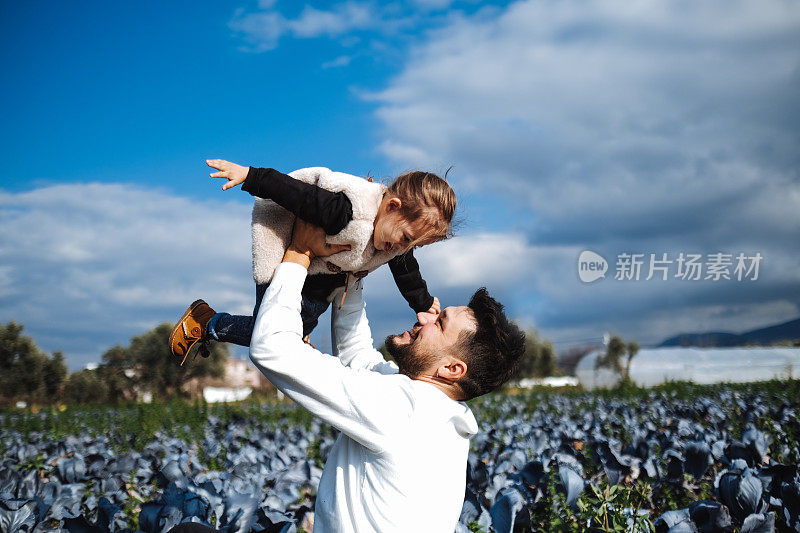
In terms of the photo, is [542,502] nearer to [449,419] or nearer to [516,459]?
[516,459]

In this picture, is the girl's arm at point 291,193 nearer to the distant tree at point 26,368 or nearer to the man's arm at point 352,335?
the man's arm at point 352,335

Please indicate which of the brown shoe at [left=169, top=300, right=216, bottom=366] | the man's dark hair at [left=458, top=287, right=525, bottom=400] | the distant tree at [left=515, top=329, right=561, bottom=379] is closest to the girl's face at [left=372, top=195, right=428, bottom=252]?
the man's dark hair at [left=458, top=287, right=525, bottom=400]

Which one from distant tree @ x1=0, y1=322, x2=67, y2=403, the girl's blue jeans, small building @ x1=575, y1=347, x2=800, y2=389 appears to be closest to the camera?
the girl's blue jeans

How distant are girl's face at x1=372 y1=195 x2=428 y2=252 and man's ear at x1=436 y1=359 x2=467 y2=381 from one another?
55 cm

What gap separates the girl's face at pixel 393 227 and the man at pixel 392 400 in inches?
10.1

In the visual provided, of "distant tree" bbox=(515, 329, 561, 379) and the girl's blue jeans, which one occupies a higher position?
"distant tree" bbox=(515, 329, 561, 379)

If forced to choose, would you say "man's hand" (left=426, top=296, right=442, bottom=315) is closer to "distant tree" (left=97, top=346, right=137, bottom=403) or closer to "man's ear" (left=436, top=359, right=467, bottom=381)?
"man's ear" (left=436, top=359, right=467, bottom=381)

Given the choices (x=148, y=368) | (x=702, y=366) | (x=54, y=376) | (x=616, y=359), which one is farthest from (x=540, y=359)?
(x=54, y=376)

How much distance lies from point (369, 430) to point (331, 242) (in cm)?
78

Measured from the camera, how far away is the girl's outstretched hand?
2.28 m

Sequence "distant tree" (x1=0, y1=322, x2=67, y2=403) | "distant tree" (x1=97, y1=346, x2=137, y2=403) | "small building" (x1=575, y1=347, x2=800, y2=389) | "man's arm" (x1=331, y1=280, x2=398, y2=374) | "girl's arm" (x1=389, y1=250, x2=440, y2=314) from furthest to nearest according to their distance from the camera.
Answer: "distant tree" (x1=97, y1=346, x2=137, y2=403), "distant tree" (x1=0, y1=322, x2=67, y2=403), "small building" (x1=575, y1=347, x2=800, y2=389), "girl's arm" (x1=389, y1=250, x2=440, y2=314), "man's arm" (x1=331, y1=280, x2=398, y2=374)

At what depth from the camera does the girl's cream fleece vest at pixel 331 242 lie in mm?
2467

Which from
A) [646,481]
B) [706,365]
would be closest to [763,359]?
[706,365]

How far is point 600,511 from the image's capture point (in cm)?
228
